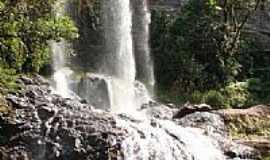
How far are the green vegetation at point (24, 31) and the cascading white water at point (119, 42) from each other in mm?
6102

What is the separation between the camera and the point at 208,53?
89.4ft

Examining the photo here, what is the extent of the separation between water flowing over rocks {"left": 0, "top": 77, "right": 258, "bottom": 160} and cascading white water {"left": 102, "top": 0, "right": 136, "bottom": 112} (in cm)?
706

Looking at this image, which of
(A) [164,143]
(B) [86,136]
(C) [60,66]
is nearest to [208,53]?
(C) [60,66]

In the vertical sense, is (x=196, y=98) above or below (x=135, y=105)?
above

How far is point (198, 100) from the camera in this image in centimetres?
2486

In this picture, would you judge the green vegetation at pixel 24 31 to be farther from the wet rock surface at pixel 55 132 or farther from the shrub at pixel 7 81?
the wet rock surface at pixel 55 132

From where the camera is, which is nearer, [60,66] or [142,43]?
[60,66]

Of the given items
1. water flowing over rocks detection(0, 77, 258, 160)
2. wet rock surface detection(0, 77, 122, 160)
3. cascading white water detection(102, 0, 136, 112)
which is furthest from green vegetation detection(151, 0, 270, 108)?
wet rock surface detection(0, 77, 122, 160)

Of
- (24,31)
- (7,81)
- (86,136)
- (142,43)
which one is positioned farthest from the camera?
(142,43)

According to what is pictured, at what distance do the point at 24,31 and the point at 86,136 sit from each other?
3.62 meters

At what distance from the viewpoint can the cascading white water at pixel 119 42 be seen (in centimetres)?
2617

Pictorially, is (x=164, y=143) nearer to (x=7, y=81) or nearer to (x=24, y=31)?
(x=7, y=81)

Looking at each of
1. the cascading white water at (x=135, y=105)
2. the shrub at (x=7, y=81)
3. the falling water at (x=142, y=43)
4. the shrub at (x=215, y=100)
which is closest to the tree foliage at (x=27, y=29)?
the shrub at (x=7, y=81)

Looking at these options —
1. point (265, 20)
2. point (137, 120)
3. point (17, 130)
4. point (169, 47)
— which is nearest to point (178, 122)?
point (137, 120)
